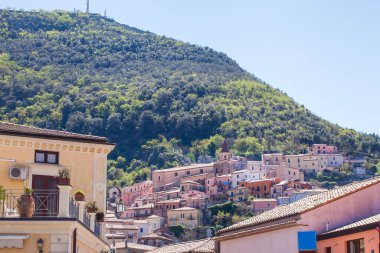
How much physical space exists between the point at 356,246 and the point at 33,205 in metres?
10.5

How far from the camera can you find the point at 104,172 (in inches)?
1124

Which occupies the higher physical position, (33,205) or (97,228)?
(33,205)

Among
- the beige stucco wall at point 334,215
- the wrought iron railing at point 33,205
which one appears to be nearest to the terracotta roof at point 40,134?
the wrought iron railing at point 33,205

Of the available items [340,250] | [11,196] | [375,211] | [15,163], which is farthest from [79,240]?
[375,211]

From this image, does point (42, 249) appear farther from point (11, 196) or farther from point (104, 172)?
point (104, 172)

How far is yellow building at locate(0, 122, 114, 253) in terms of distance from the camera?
2086 cm

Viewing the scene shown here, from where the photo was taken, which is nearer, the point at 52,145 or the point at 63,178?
the point at 63,178

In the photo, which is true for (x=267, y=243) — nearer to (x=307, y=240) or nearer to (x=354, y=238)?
(x=307, y=240)

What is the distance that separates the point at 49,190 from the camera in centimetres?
2244

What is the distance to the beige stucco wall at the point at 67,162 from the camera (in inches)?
1024

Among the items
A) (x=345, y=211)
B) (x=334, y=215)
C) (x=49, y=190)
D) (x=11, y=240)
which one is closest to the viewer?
(x=11, y=240)

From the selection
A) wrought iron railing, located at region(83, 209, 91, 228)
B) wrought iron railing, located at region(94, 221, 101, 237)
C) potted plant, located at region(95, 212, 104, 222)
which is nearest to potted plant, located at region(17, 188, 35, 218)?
wrought iron railing, located at region(83, 209, 91, 228)

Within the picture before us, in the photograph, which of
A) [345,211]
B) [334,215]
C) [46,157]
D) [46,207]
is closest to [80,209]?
[46,207]

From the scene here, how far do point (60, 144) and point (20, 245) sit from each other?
6.69 metres
